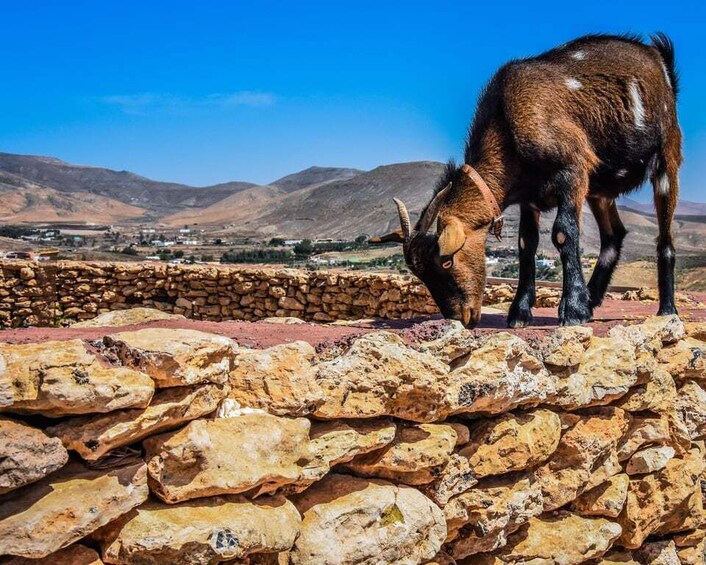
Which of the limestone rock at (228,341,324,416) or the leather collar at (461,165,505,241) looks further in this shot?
the leather collar at (461,165,505,241)

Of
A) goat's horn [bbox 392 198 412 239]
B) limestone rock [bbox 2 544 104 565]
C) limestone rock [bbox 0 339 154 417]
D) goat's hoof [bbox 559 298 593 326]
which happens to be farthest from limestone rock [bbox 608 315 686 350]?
limestone rock [bbox 2 544 104 565]

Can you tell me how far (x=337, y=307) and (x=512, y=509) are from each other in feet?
23.6

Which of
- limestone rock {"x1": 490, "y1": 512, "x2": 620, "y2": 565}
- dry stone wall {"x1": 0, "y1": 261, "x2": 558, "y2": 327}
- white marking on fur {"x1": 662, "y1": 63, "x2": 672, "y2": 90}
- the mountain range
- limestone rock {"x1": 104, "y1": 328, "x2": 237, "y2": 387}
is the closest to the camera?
limestone rock {"x1": 104, "y1": 328, "x2": 237, "y2": 387}

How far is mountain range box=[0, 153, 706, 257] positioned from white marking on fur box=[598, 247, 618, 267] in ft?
2.15

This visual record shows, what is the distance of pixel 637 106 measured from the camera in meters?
5.83

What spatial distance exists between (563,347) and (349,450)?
69.2 inches

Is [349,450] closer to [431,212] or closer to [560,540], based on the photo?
[560,540]

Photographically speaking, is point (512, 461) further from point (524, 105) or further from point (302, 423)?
point (524, 105)

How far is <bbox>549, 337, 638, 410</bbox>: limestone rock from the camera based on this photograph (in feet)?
15.1

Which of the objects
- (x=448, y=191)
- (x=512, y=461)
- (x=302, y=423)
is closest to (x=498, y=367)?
(x=512, y=461)

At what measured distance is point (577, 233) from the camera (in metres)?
5.49

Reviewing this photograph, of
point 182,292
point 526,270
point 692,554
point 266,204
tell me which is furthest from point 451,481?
point 266,204

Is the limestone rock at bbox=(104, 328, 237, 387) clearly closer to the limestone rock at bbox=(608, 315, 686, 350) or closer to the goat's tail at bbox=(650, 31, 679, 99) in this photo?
the limestone rock at bbox=(608, 315, 686, 350)

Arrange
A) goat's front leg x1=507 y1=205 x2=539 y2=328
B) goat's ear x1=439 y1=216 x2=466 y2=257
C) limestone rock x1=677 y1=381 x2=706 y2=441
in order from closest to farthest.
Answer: goat's ear x1=439 y1=216 x2=466 y2=257
limestone rock x1=677 y1=381 x2=706 y2=441
goat's front leg x1=507 y1=205 x2=539 y2=328
